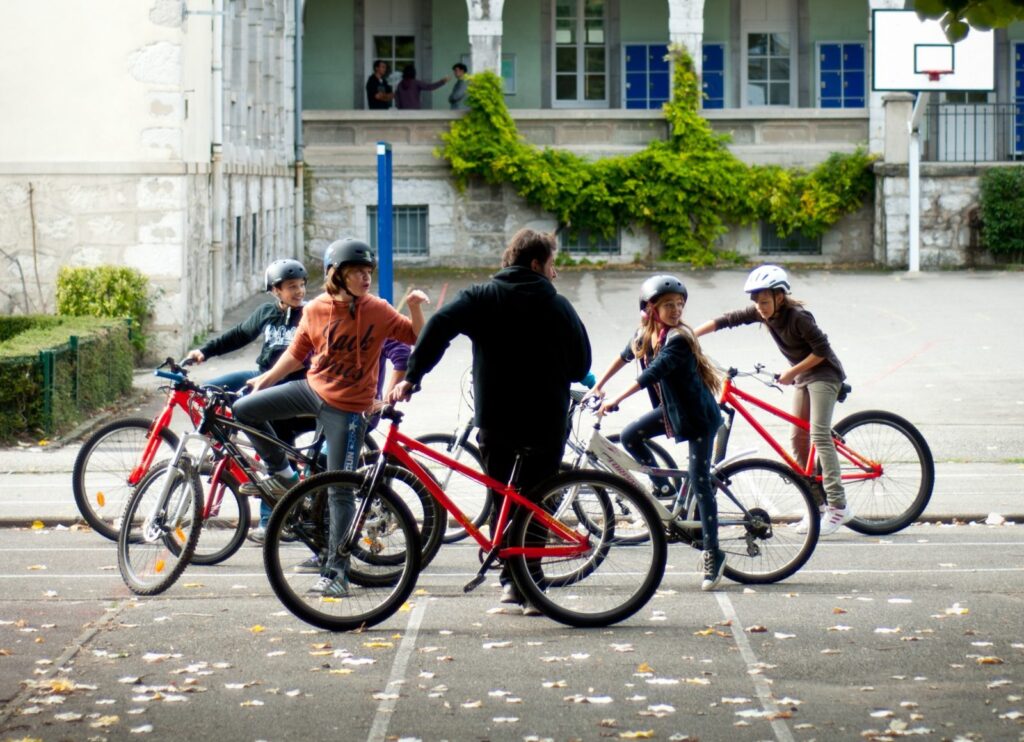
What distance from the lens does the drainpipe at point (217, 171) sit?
2280 cm

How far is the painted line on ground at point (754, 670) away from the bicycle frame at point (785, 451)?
133cm

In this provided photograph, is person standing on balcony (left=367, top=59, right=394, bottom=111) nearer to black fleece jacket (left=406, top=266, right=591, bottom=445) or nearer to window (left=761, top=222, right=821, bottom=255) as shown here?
window (left=761, top=222, right=821, bottom=255)

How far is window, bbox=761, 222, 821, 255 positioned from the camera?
33531mm

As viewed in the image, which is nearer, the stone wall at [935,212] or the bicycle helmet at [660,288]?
the bicycle helmet at [660,288]

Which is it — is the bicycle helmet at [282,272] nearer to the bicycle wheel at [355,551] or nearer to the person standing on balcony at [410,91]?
the bicycle wheel at [355,551]

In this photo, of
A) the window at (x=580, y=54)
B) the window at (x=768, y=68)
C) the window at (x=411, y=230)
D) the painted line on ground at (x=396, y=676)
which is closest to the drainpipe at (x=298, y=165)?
the window at (x=411, y=230)

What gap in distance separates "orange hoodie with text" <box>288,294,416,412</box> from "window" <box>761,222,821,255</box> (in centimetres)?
2533

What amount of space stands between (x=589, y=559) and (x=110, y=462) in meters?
3.25

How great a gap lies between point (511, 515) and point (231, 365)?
1247 centimetres

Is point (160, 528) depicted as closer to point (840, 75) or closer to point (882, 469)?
point (882, 469)

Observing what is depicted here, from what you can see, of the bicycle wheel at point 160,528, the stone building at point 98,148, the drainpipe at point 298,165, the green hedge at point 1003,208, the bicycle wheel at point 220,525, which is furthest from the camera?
the drainpipe at point 298,165

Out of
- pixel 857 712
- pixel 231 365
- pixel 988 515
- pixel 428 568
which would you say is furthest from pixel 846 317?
pixel 857 712

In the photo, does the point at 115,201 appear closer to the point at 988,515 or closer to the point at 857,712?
the point at 988,515

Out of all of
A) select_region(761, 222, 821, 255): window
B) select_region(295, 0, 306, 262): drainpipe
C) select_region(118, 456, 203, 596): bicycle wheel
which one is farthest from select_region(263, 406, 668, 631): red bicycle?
select_region(761, 222, 821, 255): window
